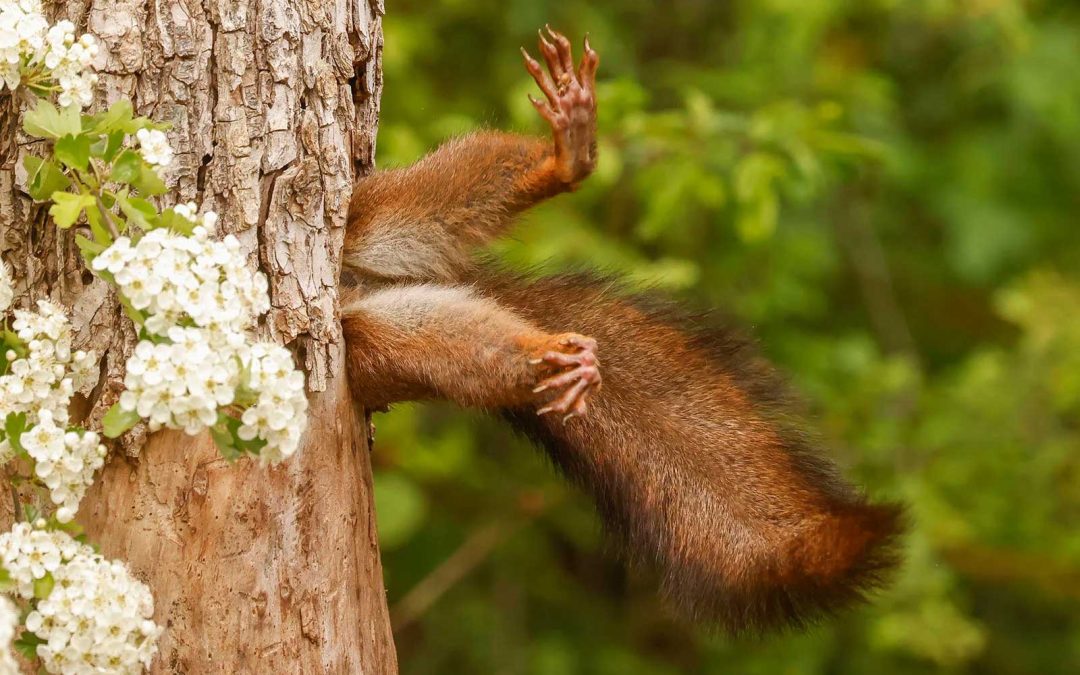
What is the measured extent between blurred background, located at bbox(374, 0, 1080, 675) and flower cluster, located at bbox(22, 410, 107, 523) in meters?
2.28

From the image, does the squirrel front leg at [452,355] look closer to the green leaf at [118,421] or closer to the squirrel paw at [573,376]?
the squirrel paw at [573,376]

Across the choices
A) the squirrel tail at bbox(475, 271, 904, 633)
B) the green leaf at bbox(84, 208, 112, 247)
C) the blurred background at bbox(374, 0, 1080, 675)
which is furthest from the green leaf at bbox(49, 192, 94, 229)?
the blurred background at bbox(374, 0, 1080, 675)

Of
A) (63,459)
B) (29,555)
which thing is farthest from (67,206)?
(29,555)

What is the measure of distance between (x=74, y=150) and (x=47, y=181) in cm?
11

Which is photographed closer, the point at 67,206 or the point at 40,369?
the point at 67,206

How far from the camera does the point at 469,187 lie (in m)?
2.80

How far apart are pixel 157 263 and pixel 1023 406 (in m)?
4.07

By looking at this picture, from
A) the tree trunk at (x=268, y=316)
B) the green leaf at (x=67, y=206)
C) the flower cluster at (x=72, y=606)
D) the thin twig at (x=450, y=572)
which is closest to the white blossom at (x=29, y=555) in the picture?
→ the flower cluster at (x=72, y=606)

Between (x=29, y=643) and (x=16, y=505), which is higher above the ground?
(x=16, y=505)

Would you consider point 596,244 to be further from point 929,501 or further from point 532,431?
point 532,431

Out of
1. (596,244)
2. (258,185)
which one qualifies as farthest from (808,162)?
(258,185)

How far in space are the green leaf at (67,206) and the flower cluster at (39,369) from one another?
227mm

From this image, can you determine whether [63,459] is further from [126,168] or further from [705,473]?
[705,473]

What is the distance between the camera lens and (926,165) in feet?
18.3
